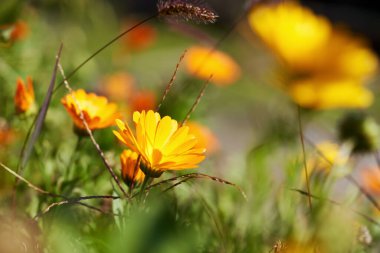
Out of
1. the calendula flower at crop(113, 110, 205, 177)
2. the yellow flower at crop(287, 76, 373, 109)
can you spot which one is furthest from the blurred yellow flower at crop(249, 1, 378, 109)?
the calendula flower at crop(113, 110, 205, 177)

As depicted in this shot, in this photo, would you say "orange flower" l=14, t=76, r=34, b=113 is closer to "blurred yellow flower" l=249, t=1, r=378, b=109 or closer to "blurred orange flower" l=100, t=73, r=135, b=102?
"blurred orange flower" l=100, t=73, r=135, b=102

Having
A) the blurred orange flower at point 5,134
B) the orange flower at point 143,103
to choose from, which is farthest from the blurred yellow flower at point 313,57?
the blurred orange flower at point 5,134

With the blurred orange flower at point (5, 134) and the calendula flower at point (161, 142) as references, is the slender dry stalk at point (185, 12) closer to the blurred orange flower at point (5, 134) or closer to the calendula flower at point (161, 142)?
the calendula flower at point (161, 142)

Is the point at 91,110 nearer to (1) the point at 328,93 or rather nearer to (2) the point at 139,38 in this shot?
(2) the point at 139,38

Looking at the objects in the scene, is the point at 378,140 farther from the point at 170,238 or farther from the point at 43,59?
Answer: the point at 170,238

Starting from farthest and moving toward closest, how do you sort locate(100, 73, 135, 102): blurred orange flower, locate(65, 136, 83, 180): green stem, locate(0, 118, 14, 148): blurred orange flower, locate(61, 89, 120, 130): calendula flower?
locate(100, 73, 135, 102): blurred orange flower
locate(0, 118, 14, 148): blurred orange flower
locate(65, 136, 83, 180): green stem
locate(61, 89, 120, 130): calendula flower

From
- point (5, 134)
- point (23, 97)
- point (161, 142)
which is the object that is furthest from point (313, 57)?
point (161, 142)

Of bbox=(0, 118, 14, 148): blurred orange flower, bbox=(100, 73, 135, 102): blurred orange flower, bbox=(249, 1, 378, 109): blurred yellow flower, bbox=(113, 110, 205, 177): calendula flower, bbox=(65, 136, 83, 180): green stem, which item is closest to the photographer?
bbox=(113, 110, 205, 177): calendula flower
